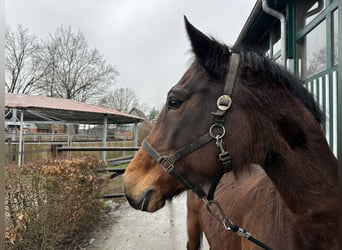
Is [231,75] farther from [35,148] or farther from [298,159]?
[35,148]

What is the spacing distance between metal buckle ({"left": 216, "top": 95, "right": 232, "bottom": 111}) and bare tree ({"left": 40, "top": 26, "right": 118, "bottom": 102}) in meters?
22.3

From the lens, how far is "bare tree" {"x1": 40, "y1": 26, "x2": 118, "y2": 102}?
832 inches

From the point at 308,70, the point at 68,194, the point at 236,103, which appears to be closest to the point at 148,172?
the point at 236,103

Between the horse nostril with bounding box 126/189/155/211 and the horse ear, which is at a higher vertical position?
the horse ear

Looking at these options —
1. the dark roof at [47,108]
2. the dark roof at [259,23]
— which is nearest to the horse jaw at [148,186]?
the dark roof at [259,23]

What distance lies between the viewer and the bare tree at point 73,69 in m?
21.1

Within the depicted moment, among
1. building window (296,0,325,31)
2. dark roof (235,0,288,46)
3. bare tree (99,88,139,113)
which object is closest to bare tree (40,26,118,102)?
bare tree (99,88,139,113)

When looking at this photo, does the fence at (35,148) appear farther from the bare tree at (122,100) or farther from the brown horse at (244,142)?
the bare tree at (122,100)

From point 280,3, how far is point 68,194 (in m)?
3.77

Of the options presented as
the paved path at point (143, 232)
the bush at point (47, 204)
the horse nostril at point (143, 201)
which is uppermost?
the horse nostril at point (143, 201)

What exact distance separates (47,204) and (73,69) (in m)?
21.7

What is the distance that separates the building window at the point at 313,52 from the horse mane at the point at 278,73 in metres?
2.14

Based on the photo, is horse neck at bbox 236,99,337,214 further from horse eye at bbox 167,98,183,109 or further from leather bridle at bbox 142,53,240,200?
horse eye at bbox 167,98,183,109

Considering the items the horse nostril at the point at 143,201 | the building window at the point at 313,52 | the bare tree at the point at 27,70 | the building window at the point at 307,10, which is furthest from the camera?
the bare tree at the point at 27,70
